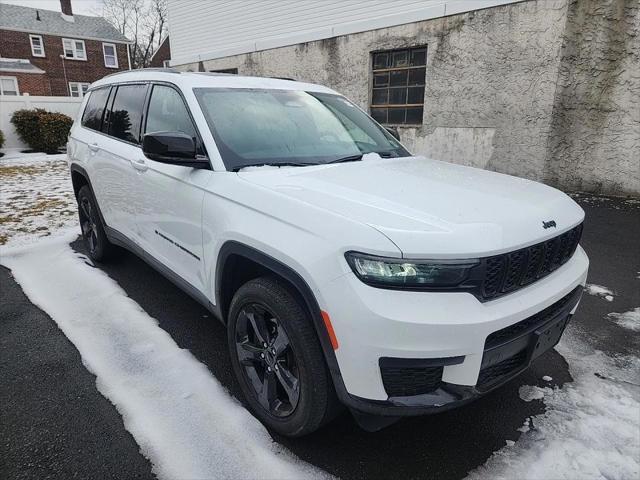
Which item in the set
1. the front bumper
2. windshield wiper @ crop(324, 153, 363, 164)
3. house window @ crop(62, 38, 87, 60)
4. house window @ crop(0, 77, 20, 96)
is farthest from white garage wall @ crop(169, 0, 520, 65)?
house window @ crop(62, 38, 87, 60)

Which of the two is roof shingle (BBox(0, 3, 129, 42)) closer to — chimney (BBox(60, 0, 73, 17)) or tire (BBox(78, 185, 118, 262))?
chimney (BBox(60, 0, 73, 17))

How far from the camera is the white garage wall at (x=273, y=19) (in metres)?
9.44

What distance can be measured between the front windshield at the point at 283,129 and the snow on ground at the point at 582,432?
188 centimetres

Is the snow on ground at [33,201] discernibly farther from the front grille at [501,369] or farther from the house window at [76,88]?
the house window at [76,88]

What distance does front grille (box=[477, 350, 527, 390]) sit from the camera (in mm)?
1877

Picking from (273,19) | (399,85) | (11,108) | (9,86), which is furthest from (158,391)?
(9,86)

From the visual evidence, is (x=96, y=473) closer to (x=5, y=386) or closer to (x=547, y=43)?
(x=5, y=386)

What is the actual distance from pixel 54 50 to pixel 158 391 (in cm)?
3718

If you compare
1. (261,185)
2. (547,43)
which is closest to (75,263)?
(261,185)

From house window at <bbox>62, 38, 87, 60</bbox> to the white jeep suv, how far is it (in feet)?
117

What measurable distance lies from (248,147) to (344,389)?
61.2 inches

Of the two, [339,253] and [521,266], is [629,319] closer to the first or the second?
[521,266]

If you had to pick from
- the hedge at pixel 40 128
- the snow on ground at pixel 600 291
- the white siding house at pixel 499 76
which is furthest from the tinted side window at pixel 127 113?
the hedge at pixel 40 128

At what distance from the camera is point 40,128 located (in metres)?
15.3
